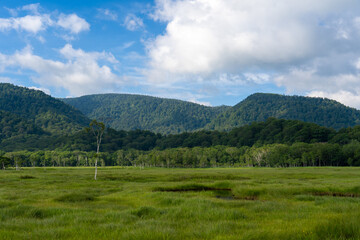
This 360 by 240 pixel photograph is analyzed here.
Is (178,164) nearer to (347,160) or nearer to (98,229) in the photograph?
(347,160)

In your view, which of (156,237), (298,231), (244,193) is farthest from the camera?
(244,193)

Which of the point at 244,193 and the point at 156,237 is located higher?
the point at 156,237

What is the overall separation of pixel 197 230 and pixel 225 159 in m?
183

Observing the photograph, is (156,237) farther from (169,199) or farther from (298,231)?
(169,199)

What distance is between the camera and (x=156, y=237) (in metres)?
11.4

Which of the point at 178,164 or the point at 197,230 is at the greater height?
the point at 197,230

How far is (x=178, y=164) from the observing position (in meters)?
184

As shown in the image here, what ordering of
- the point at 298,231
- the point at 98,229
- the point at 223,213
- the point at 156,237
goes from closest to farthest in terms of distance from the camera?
the point at 156,237 → the point at 298,231 → the point at 98,229 → the point at 223,213

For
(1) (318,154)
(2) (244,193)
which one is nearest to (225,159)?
(1) (318,154)

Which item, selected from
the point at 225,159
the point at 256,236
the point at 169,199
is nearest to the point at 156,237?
the point at 256,236

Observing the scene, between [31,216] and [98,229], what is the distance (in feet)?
26.5

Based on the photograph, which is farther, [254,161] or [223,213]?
[254,161]

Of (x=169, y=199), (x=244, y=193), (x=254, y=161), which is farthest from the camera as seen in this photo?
(x=254, y=161)

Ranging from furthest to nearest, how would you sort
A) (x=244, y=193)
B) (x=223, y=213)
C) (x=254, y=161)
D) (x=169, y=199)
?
1. (x=254, y=161)
2. (x=244, y=193)
3. (x=169, y=199)
4. (x=223, y=213)
